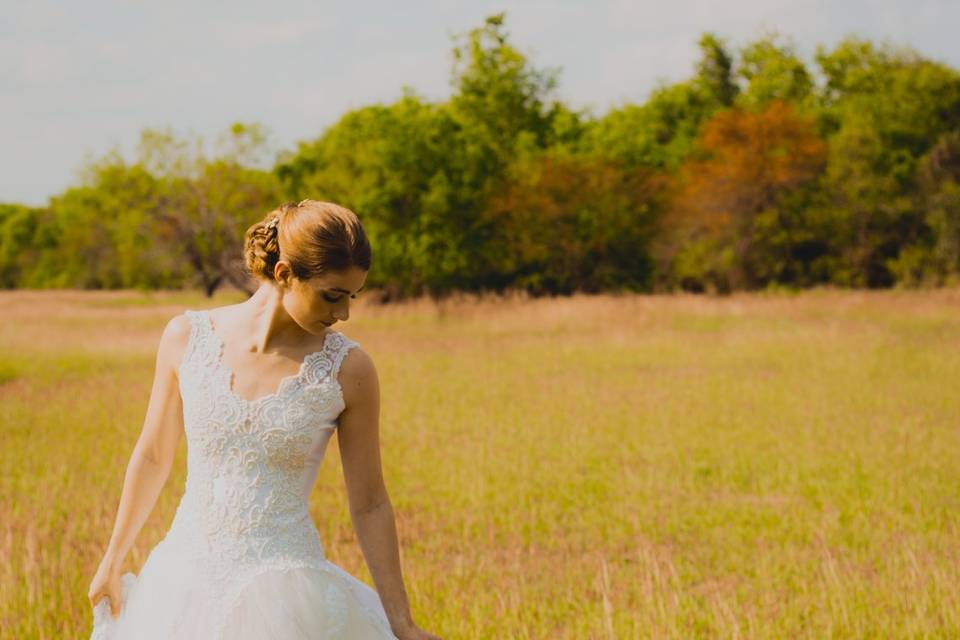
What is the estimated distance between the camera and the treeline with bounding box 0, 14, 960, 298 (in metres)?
38.2

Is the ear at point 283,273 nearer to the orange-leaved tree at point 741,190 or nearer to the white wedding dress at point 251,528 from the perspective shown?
the white wedding dress at point 251,528

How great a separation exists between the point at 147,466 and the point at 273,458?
0.43m

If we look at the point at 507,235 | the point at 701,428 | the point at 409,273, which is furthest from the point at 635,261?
the point at 701,428

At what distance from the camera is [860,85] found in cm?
5484

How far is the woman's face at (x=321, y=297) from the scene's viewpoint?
2.36 meters

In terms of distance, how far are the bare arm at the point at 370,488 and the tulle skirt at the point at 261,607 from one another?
0.16 feet

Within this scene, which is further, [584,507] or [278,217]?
[584,507]

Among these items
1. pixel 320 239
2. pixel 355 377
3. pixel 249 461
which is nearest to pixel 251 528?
pixel 249 461

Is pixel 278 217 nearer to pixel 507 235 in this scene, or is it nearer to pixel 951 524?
pixel 951 524

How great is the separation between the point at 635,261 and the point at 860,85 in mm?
20715

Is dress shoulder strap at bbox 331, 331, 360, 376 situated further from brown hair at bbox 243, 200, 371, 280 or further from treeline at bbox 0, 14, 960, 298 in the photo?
treeline at bbox 0, 14, 960, 298

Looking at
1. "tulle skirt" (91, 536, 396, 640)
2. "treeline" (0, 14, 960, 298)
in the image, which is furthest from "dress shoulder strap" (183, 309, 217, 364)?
"treeline" (0, 14, 960, 298)

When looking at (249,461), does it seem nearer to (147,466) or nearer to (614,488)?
(147,466)

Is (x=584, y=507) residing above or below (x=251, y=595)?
below
